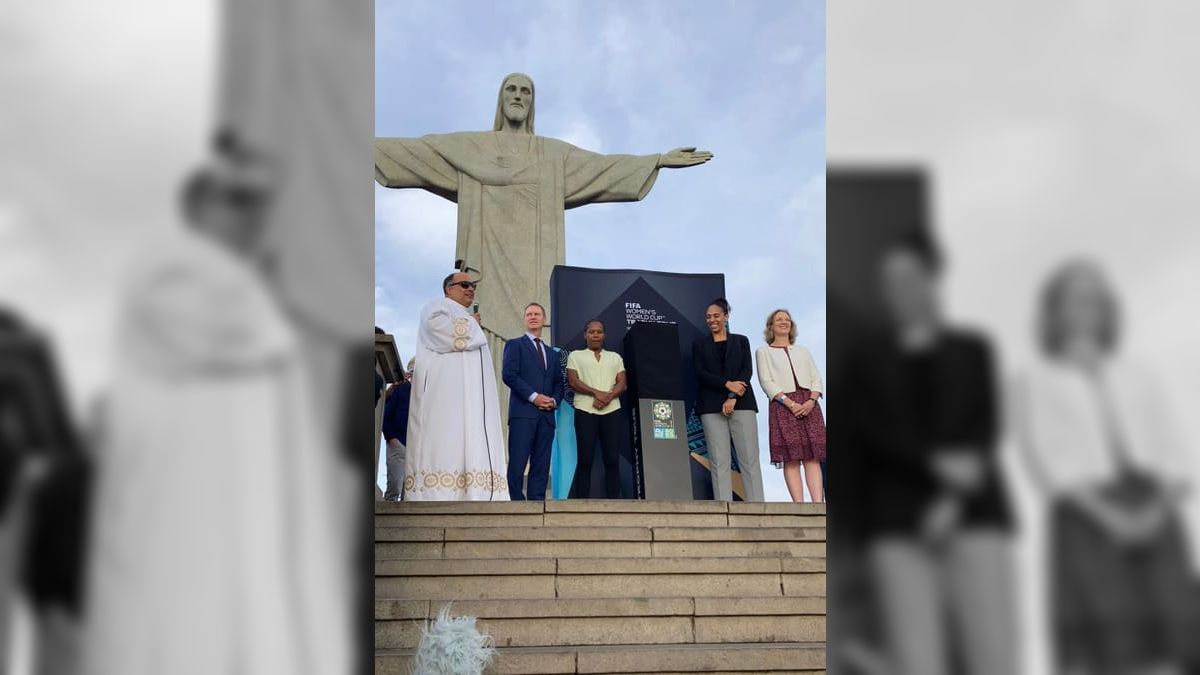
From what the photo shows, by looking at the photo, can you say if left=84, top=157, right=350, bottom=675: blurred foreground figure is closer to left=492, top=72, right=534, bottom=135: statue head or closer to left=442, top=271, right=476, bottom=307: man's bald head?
left=442, top=271, right=476, bottom=307: man's bald head

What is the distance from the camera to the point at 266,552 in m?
1.66

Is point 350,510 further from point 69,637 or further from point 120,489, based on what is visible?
point 69,637

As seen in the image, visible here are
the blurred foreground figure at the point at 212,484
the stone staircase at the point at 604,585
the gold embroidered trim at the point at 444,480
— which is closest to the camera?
the blurred foreground figure at the point at 212,484

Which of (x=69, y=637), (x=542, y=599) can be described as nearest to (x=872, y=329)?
(x=69, y=637)

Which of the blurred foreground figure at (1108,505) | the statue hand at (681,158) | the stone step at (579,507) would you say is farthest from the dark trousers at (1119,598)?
the statue hand at (681,158)

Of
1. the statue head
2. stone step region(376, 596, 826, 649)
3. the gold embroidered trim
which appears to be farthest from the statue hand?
stone step region(376, 596, 826, 649)

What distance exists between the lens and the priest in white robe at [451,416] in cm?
712

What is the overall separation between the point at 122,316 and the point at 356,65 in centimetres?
60

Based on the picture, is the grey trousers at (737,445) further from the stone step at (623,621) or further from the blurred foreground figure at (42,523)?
the blurred foreground figure at (42,523)

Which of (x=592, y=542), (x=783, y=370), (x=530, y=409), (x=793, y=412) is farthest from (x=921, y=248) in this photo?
(x=783, y=370)

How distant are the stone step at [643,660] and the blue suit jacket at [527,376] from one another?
2890mm

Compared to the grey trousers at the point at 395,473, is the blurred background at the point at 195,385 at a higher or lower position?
higher

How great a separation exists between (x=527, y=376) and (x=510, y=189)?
15.6ft

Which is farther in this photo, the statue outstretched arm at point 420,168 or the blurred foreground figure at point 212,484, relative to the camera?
the statue outstretched arm at point 420,168
